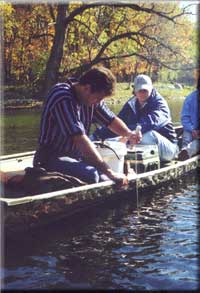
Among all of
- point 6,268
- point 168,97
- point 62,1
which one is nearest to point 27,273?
point 6,268

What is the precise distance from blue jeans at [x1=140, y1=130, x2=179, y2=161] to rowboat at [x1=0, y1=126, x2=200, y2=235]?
0.45 m

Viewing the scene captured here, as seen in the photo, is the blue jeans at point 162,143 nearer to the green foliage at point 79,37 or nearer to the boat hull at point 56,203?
the boat hull at point 56,203

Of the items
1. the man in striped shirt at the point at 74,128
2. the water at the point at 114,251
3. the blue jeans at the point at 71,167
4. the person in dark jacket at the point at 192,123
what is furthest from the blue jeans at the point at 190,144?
the blue jeans at the point at 71,167

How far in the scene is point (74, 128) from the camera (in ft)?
17.8

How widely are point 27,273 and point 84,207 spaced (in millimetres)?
1462

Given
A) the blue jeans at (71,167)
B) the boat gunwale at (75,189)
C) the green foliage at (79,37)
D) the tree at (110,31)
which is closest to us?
the boat gunwale at (75,189)

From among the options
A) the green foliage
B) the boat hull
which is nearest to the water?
the boat hull

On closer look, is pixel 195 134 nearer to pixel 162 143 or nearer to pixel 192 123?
pixel 192 123

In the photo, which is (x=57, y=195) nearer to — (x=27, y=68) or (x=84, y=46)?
(x=84, y=46)

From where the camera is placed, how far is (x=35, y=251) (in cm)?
500

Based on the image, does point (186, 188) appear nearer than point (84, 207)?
No

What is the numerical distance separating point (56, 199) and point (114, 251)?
2.47ft

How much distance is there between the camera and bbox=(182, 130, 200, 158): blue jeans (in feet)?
28.3

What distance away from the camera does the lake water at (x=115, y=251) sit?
4383 mm
